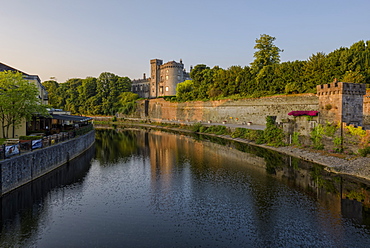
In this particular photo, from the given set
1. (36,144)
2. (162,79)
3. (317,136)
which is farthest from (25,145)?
(162,79)

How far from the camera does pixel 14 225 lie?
11930mm

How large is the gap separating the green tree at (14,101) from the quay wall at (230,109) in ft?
95.0

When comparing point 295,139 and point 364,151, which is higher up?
point 295,139

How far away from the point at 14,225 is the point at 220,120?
45160 millimetres

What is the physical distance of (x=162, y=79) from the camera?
92812 millimetres

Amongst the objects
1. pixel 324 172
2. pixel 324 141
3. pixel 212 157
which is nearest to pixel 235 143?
pixel 212 157

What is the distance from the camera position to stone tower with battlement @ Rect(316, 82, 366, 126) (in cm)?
2383

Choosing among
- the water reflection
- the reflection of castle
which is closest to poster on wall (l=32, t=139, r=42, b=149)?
the water reflection

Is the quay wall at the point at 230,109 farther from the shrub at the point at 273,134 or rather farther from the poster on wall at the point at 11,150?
the poster on wall at the point at 11,150

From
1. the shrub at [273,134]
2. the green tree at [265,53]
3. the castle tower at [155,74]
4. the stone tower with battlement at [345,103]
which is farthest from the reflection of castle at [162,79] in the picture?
the stone tower with battlement at [345,103]

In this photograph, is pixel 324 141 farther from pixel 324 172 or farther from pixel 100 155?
pixel 100 155

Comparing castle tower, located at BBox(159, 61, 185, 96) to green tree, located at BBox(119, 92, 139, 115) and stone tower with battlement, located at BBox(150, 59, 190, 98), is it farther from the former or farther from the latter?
green tree, located at BBox(119, 92, 139, 115)

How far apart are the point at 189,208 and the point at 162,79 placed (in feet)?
269

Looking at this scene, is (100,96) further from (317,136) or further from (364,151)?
(364,151)
